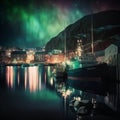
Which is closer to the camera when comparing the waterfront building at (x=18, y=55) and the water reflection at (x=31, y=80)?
the water reflection at (x=31, y=80)

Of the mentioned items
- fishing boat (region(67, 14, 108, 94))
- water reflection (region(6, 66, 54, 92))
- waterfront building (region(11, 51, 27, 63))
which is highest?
waterfront building (region(11, 51, 27, 63))

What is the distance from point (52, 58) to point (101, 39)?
1.74 meters

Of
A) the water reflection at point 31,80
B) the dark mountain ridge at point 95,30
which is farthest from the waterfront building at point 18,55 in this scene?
the dark mountain ridge at point 95,30

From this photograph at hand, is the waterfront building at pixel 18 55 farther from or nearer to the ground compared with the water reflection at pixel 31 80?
farther from the ground

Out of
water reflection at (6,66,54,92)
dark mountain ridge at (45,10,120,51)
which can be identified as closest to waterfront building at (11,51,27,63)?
water reflection at (6,66,54,92)

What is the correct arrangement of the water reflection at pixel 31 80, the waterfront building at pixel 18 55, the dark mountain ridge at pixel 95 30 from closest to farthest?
the dark mountain ridge at pixel 95 30
the water reflection at pixel 31 80
the waterfront building at pixel 18 55

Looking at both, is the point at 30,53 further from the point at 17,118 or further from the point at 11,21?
the point at 17,118

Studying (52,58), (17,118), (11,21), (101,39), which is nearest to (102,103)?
(17,118)

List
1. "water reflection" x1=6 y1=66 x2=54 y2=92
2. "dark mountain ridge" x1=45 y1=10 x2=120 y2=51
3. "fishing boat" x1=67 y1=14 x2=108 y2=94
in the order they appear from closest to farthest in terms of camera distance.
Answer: "fishing boat" x1=67 y1=14 x2=108 y2=94, "dark mountain ridge" x1=45 y1=10 x2=120 y2=51, "water reflection" x1=6 y1=66 x2=54 y2=92

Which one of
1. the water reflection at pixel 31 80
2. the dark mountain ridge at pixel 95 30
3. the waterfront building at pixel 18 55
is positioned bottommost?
the water reflection at pixel 31 80

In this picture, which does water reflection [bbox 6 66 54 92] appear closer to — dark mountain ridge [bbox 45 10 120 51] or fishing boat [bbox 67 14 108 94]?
fishing boat [bbox 67 14 108 94]

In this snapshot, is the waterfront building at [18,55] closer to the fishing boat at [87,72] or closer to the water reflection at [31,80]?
the water reflection at [31,80]

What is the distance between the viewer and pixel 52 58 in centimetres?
924

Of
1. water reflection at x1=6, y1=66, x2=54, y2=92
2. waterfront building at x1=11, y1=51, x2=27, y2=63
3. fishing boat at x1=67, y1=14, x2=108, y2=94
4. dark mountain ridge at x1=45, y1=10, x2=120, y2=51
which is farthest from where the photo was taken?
waterfront building at x1=11, y1=51, x2=27, y2=63
